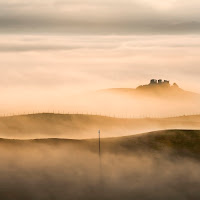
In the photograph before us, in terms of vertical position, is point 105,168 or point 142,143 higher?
point 142,143

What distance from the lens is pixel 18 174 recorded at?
455 ft

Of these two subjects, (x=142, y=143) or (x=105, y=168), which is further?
(x=142, y=143)

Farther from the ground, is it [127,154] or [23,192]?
[127,154]

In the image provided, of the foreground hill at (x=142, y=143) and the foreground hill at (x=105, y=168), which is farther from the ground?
the foreground hill at (x=142, y=143)

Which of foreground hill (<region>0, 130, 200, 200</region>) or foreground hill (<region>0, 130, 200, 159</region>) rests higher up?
foreground hill (<region>0, 130, 200, 159</region>)

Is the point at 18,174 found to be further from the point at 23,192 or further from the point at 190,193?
the point at 190,193

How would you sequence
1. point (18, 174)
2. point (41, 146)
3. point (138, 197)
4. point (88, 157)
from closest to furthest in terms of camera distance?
point (138, 197) → point (18, 174) → point (88, 157) → point (41, 146)

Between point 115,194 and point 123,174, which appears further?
point 123,174

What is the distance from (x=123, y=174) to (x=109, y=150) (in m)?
18.4

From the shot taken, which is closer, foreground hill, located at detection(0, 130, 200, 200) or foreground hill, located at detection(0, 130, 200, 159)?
foreground hill, located at detection(0, 130, 200, 200)

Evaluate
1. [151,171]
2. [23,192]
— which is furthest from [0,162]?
[151,171]

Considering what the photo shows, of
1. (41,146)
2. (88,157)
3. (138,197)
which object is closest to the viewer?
(138,197)

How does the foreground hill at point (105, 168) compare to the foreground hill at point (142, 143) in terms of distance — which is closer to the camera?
the foreground hill at point (105, 168)

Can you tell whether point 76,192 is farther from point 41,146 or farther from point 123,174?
point 41,146
